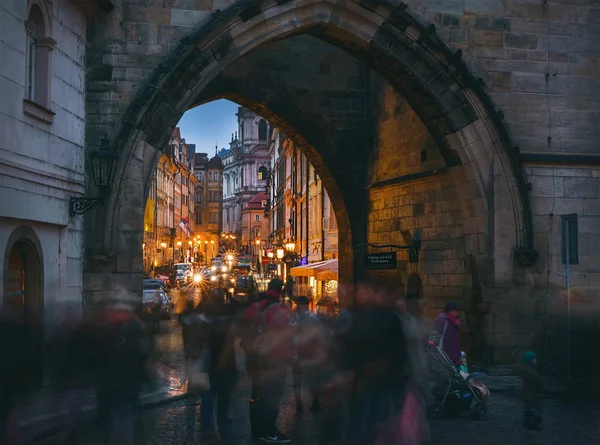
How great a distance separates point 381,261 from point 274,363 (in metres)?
11.1

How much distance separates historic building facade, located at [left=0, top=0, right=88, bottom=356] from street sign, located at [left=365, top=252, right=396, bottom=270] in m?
8.37

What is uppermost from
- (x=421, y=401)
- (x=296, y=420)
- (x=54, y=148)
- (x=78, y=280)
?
(x=54, y=148)

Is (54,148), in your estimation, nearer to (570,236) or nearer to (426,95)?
(426,95)

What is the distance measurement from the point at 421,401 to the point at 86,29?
9.66 meters

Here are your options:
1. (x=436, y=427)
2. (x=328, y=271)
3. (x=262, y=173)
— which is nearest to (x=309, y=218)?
(x=328, y=271)

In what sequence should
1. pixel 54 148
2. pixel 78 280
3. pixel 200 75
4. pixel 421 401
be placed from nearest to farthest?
Result: pixel 421 401 < pixel 54 148 < pixel 78 280 < pixel 200 75

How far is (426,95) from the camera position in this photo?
16.7m

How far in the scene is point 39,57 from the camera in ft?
41.5

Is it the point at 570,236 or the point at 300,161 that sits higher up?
the point at 300,161

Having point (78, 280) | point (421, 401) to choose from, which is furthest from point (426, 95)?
point (421, 401)

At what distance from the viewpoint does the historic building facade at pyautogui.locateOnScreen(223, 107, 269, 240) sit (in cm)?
13762

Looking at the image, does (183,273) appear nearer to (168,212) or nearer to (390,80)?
(168,212)

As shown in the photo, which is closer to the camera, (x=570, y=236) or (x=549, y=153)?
(x=570, y=236)

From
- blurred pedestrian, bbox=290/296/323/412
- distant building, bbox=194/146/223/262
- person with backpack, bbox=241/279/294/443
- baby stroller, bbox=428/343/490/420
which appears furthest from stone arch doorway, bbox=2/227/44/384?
distant building, bbox=194/146/223/262
